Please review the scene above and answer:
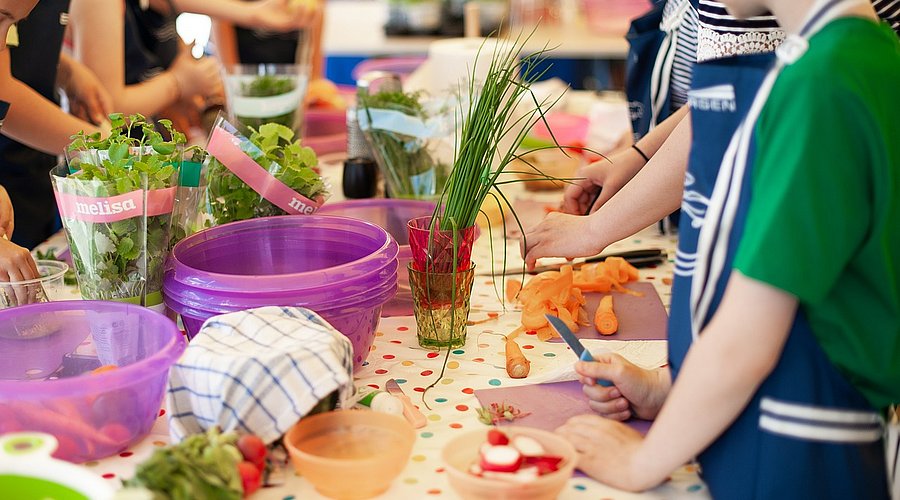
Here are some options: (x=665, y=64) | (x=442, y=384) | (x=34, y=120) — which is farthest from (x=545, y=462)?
(x=34, y=120)

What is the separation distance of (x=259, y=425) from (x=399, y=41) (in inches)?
151

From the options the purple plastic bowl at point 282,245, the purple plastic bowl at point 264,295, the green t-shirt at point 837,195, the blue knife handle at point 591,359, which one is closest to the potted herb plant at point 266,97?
the purple plastic bowl at point 282,245

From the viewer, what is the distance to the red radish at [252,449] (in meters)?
0.94

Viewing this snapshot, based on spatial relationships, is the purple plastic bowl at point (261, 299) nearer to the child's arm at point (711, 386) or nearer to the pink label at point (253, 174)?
the pink label at point (253, 174)

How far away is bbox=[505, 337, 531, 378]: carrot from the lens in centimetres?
122

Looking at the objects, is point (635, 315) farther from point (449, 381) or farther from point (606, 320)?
point (449, 381)

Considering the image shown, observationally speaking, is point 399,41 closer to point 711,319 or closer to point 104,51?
point 104,51

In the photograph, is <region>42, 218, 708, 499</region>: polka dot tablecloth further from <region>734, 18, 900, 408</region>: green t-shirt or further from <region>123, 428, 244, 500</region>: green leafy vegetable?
<region>734, 18, 900, 408</region>: green t-shirt

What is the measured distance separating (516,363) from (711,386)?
380 mm

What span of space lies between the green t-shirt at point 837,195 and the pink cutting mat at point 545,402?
0.30 meters

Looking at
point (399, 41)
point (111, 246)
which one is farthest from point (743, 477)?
point (399, 41)

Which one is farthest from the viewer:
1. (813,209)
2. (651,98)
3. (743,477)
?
(651,98)

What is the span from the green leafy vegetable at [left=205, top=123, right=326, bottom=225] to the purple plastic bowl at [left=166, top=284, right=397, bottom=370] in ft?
0.89

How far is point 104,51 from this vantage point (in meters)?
2.19
